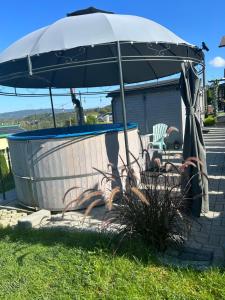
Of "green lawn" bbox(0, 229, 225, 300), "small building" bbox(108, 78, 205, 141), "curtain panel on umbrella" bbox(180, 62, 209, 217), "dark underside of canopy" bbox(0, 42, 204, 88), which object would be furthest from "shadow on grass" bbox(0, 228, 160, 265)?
"small building" bbox(108, 78, 205, 141)

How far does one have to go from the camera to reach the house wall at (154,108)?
13477 millimetres

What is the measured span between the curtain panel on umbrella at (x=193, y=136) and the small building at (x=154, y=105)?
8432 millimetres

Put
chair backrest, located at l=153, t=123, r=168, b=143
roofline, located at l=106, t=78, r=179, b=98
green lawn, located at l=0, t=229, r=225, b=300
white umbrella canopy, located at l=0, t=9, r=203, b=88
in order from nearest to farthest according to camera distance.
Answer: green lawn, located at l=0, t=229, r=225, b=300 → white umbrella canopy, located at l=0, t=9, r=203, b=88 → chair backrest, located at l=153, t=123, r=168, b=143 → roofline, located at l=106, t=78, r=179, b=98

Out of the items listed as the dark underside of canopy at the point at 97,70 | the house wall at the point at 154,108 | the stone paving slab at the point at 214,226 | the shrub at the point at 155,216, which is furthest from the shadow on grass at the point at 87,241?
the house wall at the point at 154,108

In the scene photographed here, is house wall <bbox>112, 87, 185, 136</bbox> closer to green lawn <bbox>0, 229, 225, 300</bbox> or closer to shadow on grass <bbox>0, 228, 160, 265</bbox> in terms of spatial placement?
shadow on grass <bbox>0, 228, 160, 265</bbox>

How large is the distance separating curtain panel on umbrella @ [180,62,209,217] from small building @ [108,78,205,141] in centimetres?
843

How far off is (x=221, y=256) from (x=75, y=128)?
207 inches

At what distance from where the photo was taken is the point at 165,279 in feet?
10.2

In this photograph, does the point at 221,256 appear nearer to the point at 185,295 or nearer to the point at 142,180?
the point at 185,295

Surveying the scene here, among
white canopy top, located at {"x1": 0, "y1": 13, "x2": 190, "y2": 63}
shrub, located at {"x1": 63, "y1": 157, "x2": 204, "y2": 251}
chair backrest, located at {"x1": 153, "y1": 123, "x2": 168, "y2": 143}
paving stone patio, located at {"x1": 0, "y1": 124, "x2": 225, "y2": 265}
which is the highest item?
white canopy top, located at {"x1": 0, "y1": 13, "x2": 190, "y2": 63}

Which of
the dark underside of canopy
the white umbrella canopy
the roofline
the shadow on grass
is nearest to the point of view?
A: the shadow on grass

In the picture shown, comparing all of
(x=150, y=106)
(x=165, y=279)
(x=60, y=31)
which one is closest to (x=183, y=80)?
(x=60, y=31)

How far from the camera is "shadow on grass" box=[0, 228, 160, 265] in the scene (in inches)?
140

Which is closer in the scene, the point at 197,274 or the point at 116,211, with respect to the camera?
the point at 197,274
